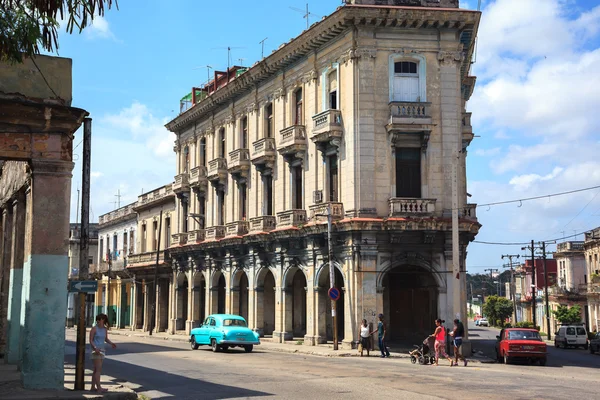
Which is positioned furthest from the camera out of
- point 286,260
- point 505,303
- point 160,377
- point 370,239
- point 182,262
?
point 505,303

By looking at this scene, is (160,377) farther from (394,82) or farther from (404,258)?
(394,82)

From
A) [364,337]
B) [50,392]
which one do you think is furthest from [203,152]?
[50,392]

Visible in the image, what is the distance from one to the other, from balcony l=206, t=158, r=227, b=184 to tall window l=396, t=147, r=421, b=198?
15.3 metres

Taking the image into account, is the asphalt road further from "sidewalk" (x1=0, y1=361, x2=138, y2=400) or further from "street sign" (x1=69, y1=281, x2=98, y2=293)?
"street sign" (x1=69, y1=281, x2=98, y2=293)

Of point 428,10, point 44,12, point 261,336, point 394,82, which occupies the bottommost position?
point 261,336

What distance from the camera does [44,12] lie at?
34.0 ft

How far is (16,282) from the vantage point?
1958cm

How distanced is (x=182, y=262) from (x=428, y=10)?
26.6 meters

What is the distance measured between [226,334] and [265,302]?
11692mm

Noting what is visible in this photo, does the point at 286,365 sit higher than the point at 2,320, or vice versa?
the point at 2,320

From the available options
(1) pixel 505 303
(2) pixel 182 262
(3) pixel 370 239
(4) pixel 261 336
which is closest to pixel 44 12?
(3) pixel 370 239

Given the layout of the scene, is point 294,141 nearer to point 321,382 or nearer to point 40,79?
point 321,382

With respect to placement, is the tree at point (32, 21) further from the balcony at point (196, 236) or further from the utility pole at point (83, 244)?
the balcony at point (196, 236)

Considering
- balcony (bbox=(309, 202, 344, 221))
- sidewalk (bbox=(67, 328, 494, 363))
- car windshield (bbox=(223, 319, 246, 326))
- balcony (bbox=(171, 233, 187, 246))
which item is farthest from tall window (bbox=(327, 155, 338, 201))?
balcony (bbox=(171, 233, 187, 246))
